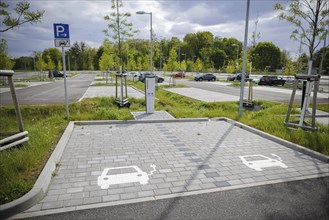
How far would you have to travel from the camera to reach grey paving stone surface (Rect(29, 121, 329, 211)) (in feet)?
12.4

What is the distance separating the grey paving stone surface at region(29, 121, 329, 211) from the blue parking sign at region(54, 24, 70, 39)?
372 cm

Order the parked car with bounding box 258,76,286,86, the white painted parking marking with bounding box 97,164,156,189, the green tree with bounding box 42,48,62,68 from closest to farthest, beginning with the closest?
the white painted parking marking with bounding box 97,164,156,189 → the parked car with bounding box 258,76,286,86 → the green tree with bounding box 42,48,62,68

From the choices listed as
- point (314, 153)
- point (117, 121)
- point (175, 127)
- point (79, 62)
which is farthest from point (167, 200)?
point (79, 62)

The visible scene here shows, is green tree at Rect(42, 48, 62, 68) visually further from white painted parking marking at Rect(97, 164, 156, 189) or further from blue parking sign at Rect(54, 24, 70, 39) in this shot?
white painted parking marking at Rect(97, 164, 156, 189)

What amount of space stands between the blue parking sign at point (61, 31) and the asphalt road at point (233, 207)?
7.02 metres

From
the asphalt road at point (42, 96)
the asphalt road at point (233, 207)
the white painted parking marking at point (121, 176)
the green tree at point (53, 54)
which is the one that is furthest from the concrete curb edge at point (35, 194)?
the green tree at point (53, 54)

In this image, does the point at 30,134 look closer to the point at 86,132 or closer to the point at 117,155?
the point at 86,132

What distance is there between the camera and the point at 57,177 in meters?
4.18

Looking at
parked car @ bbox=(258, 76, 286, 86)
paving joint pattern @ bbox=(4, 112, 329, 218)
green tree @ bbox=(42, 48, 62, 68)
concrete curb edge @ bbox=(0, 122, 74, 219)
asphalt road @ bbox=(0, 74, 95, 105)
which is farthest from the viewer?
green tree @ bbox=(42, 48, 62, 68)

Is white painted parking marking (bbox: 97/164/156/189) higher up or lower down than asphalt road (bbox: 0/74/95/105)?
lower down

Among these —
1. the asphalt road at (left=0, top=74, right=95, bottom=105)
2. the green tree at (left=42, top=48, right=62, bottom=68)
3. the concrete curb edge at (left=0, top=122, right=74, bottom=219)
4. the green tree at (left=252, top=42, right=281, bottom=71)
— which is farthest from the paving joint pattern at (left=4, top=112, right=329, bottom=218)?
the green tree at (left=42, top=48, right=62, bottom=68)

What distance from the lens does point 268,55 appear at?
256 feet

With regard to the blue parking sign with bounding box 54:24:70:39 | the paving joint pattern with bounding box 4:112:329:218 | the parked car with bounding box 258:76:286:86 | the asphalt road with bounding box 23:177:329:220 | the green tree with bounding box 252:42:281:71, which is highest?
the green tree with bounding box 252:42:281:71

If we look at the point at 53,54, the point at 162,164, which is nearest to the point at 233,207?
the point at 162,164
